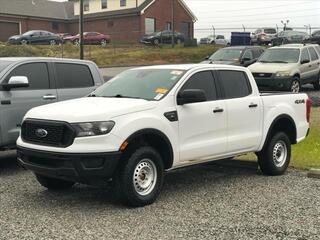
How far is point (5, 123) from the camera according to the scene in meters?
8.73

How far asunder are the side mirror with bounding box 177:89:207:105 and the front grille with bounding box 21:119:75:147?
5.20 ft

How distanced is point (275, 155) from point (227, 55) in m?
13.4

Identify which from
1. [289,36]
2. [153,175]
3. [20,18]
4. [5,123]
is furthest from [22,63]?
[20,18]

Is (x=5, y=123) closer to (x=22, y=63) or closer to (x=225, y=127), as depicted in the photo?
(x=22, y=63)

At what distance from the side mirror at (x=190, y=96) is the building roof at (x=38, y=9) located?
5543 cm

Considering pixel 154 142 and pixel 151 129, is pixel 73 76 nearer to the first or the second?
pixel 154 142

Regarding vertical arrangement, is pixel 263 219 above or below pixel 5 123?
below

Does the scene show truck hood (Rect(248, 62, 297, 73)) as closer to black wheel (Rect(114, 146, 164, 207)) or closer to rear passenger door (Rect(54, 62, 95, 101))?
rear passenger door (Rect(54, 62, 95, 101))

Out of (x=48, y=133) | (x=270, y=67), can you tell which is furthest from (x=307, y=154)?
(x=270, y=67)

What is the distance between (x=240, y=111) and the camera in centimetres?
805

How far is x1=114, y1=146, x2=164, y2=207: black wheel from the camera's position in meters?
6.50

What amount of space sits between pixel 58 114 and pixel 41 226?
1.36 metres

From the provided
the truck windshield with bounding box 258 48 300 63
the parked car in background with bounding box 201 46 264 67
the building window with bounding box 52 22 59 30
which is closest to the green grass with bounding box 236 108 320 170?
the truck windshield with bounding box 258 48 300 63

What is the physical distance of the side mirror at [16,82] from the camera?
870 cm
